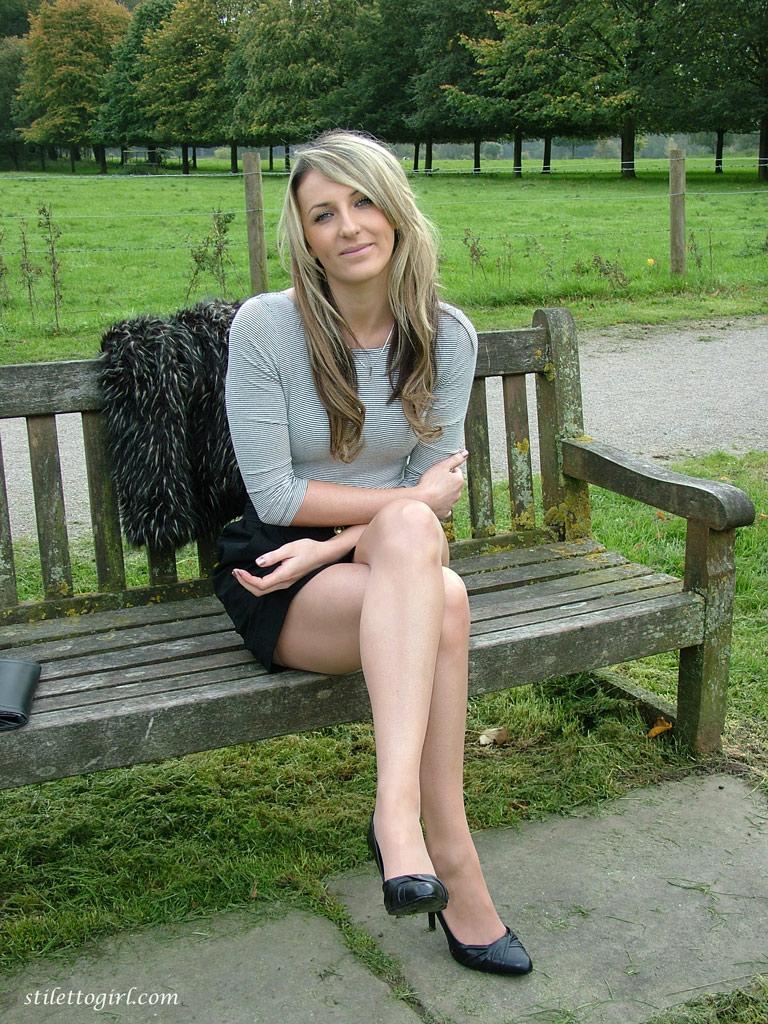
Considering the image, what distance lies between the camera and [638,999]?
2.35 m

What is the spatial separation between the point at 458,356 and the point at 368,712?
0.94 meters

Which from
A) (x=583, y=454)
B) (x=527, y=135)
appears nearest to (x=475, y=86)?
(x=527, y=135)

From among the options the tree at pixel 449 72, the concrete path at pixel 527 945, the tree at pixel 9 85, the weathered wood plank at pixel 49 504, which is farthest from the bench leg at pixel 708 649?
the tree at pixel 9 85

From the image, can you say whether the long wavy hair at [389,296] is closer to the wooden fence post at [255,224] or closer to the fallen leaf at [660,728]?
the fallen leaf at [660,728]

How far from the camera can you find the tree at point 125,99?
2228 inches

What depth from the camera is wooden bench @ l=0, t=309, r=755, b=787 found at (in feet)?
8.37

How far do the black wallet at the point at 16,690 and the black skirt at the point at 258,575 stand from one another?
1.59 ft

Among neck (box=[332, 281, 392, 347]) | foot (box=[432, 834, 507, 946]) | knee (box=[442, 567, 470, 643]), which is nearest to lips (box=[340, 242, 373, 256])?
neck (box=[332, 281, 392, 347])

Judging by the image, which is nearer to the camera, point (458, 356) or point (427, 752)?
point (427, 752)

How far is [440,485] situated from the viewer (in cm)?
292

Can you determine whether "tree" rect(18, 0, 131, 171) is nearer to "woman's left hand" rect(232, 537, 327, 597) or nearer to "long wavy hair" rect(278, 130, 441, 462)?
"long wavy hair" rect(278, 130, 441, 462)

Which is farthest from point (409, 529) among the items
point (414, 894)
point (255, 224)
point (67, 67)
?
point (67, 67)

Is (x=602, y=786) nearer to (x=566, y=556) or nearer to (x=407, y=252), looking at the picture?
(x=566, y=556)

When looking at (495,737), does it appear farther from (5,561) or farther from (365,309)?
(5,561)
